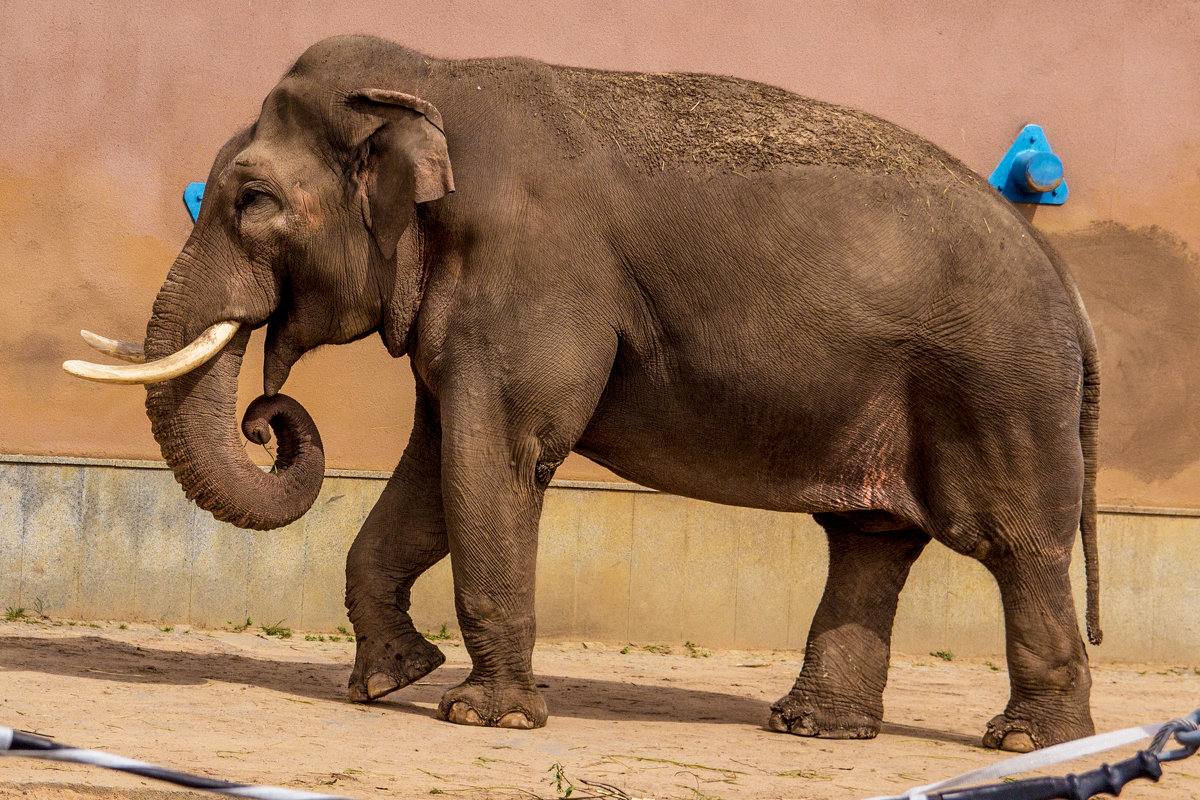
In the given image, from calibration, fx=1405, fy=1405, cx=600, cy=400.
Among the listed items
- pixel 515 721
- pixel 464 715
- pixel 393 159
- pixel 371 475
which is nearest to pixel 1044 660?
pixel 515 721

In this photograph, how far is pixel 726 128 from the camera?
189 inches

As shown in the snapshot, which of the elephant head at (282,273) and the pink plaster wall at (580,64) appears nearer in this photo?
the elephant head at (282,273)

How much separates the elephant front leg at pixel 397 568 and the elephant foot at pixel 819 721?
48.6 inches

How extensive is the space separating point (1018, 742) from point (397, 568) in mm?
2208

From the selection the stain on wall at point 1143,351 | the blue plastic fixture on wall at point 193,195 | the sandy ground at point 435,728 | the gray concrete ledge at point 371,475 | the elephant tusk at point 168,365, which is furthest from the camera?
the stain on wall at point 1143,351

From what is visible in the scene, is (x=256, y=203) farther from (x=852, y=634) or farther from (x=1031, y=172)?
(x=1031, y=172)

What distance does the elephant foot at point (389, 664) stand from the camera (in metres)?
4.86

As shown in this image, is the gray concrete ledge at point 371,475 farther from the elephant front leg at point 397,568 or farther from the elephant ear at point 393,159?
the elephant ear at point 393,159

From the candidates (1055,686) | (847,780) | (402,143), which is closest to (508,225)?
(402,143)

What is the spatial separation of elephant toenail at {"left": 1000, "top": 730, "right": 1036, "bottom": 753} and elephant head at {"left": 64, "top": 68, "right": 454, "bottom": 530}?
2.42 meters

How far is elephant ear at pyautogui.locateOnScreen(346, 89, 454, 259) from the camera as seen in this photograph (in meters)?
4.51

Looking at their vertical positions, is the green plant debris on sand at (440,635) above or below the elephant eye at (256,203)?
below

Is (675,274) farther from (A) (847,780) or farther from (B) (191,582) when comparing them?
(B) (191,582)

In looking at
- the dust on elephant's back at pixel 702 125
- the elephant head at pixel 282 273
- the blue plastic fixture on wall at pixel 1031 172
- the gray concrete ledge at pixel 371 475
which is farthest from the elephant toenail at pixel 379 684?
the blue plastic fixture on wall at pixel 1031 172
